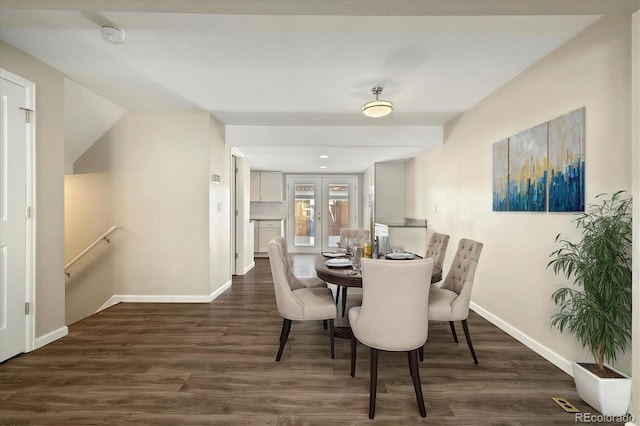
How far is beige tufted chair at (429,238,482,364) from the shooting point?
238 centimetres

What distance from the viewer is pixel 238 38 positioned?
2.23 m

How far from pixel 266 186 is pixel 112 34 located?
5.90 meters

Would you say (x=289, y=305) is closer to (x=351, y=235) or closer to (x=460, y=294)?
(x=460, y=294)

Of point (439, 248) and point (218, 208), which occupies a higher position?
point (218, 208)

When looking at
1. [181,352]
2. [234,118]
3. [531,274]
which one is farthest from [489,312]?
[234,118]

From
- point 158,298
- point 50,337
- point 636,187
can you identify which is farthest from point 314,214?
A: point 636,187

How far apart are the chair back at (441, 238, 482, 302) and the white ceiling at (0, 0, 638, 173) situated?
5.27 ft

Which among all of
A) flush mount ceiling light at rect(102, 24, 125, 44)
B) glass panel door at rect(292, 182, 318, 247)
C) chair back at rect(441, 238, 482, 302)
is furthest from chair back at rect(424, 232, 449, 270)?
glass panel door at rect(292, 182, 318, 247)

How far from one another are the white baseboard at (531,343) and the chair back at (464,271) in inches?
30.8

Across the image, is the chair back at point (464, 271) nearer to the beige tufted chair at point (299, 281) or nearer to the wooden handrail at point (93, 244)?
the beige tufted chair at point (299, 281)

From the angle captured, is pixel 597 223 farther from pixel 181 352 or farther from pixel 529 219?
pixel 181 352

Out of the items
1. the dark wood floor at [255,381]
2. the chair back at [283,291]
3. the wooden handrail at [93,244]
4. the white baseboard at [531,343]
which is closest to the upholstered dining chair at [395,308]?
the dark wood floor at [255,381]

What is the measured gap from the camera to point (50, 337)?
Result: 8.97 ft

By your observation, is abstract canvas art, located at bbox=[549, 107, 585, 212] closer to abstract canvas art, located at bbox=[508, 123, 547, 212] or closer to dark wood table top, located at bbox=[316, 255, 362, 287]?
abstract canvas art, located at bbox=[508, 123, 547, 212]
